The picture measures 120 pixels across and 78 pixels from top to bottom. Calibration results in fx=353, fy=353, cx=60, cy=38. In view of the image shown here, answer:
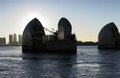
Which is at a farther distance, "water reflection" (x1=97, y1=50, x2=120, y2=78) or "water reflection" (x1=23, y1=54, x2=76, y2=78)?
"water reflection" (x1=23, y1=54, x2=76, y2=78)

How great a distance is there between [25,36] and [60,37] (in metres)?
21.8

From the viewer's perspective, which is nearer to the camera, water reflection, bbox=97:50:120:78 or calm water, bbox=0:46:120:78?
water reflection, bbox=97:50:120:78

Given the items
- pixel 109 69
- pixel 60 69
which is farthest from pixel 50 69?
pixel 109 69

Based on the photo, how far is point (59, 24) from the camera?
156375 mm

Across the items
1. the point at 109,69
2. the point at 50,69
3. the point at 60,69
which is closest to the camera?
the point at 109,69

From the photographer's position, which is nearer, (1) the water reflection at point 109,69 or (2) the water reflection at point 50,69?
(1) the water reflection at point 109,69

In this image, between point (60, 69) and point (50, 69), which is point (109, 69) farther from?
point (50, 69)

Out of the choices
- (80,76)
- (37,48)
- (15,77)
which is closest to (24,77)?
(15,77)

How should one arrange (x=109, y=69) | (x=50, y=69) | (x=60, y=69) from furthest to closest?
(x=50, y=69)
(x=60, y=69)
(x=109, y=69)

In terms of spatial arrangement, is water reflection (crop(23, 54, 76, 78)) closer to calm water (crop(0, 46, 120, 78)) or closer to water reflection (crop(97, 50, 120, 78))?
calm water (crop(0, 46, 120, 78))

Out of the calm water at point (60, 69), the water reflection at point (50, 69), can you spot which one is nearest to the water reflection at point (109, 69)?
the calm water at point (60, 69)

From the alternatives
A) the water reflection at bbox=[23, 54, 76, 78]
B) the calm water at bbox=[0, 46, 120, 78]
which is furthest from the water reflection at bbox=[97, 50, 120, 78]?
the water reflection at bbox=[23, 54, 76, 78]

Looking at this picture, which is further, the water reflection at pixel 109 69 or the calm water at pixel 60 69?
the calm water at pixel 60 69

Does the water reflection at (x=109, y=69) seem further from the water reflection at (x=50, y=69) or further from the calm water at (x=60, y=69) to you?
the water reflection at (x=50, y=69)
